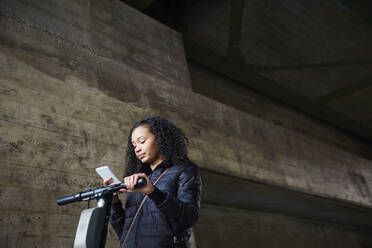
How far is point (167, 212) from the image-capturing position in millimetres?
1688

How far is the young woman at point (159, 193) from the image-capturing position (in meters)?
1.71

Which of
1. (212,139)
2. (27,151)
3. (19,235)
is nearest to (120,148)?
(27,151)

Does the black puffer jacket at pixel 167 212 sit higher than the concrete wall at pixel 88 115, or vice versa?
the concrete wall at pixel 88 115

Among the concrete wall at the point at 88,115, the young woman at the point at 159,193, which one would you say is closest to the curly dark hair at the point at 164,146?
the young woman at the point at 159,193

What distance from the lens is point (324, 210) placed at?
8.48m

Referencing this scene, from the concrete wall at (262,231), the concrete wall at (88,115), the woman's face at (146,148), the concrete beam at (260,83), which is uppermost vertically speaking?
the concrete beam at (260,83)

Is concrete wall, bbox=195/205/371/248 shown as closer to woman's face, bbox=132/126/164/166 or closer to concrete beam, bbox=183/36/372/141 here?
concrete beam, bbox=183/36/372/141

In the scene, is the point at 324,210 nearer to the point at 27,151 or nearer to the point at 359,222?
the point at 359,222

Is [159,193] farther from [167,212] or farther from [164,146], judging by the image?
[164,146]

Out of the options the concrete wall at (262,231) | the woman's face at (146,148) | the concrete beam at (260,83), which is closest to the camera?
the woman's face at (146,148)

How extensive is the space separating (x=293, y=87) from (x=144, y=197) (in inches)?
355

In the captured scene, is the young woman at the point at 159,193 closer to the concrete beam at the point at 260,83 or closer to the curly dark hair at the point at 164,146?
the curly dark hair at the point at 164,146

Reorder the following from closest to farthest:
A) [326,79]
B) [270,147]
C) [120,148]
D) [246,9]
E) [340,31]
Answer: [120,148] → [270,147] → [246,9] → [340,31] → [326,79]

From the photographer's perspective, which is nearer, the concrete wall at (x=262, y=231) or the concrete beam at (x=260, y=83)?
the concrete wall at (x=262, y=231)
